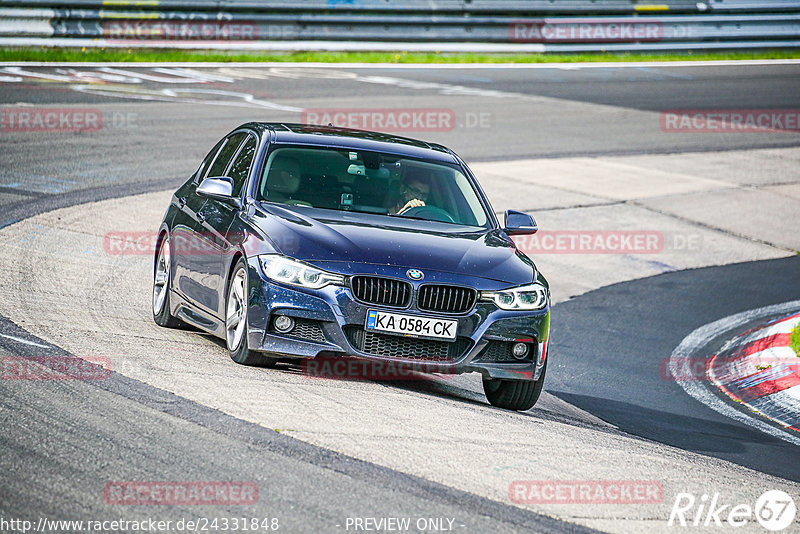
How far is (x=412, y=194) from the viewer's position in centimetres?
876

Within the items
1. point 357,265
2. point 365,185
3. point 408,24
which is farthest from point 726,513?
point 408,24

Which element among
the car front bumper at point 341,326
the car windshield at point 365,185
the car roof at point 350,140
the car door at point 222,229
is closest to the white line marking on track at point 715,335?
the car windshield at point 365,185

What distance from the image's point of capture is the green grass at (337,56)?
80.1 ft

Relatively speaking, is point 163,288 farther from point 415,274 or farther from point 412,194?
point 415,274

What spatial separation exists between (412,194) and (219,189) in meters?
1.41

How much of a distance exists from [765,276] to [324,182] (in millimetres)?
7766

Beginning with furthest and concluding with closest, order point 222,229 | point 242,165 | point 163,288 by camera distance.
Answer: point 163,288 → point 242,165 → point 222,229

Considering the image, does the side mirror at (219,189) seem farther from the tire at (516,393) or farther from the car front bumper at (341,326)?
the tire at (516,393)

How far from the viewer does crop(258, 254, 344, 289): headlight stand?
739cm

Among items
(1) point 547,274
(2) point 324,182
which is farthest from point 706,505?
(1) point 547,274

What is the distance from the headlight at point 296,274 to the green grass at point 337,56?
18046mm

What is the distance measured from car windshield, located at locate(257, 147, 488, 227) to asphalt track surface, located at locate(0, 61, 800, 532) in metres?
1.87

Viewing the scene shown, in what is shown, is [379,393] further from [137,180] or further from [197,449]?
[137,180]

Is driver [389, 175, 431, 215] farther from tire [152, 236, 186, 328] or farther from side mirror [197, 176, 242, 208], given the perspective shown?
tire [152, 236, 186, 328]
